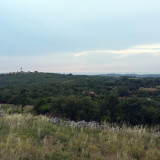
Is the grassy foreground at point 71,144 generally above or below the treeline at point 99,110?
above

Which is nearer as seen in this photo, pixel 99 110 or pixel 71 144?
pixel 71 144

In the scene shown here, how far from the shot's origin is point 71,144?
6.77 meters

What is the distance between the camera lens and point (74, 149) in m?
6.48

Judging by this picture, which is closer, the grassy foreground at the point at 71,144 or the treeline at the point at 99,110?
the grassy foreground at the point at 71,144

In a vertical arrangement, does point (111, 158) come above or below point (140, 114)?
above

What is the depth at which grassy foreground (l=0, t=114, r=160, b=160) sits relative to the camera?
19.2 feet

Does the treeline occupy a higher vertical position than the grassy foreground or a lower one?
lower

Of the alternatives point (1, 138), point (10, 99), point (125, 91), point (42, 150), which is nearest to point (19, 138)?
point (1, 138)

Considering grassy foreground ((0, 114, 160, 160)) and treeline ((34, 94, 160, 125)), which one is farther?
treeline ((34, 94, 160, 125))

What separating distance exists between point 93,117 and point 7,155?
75.1ft

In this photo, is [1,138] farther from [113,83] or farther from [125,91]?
[113,83]

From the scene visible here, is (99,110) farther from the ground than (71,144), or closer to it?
closer to it

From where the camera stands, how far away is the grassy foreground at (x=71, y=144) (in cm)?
587

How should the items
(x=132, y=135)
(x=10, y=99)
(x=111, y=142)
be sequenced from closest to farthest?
(x=111, y=142) < (x=132, y=135) < (x=10, y=99)
